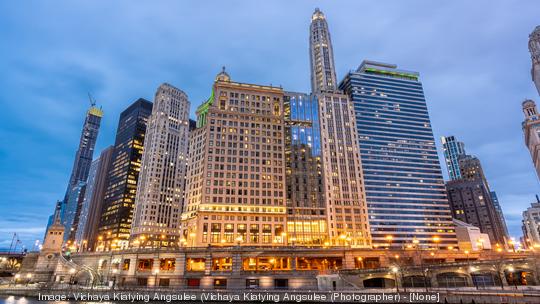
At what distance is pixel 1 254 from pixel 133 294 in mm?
104517

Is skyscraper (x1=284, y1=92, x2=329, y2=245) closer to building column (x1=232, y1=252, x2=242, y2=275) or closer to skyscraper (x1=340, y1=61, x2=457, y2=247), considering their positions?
skyscraper (x1=340, y1=61, x2=457, y2=247)

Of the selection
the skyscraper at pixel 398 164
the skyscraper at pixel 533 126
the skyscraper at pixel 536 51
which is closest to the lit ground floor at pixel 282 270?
the skyscraper at pixel 398 164

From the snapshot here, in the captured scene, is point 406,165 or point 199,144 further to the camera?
point 406,165

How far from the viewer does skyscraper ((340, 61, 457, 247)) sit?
157m

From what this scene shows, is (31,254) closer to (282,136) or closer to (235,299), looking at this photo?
(235,299)

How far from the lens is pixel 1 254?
441ft

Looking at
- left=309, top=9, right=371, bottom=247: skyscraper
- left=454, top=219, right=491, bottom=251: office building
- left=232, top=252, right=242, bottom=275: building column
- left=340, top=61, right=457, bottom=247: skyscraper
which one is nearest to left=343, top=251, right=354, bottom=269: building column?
left=309, top=9, right=371, bottom=247: skyscraper

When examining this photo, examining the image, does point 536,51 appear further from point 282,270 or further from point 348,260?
point 282,270

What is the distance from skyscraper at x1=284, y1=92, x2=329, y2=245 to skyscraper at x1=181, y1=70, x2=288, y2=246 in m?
6.42

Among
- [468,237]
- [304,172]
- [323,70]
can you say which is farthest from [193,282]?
[468,237]

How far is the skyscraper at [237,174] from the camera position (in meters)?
122

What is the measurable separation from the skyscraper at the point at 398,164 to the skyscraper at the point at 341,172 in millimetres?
9605

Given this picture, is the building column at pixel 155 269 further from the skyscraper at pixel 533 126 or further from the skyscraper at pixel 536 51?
the skyscraper at pixel 536 51

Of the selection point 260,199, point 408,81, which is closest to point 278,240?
point 260,199
